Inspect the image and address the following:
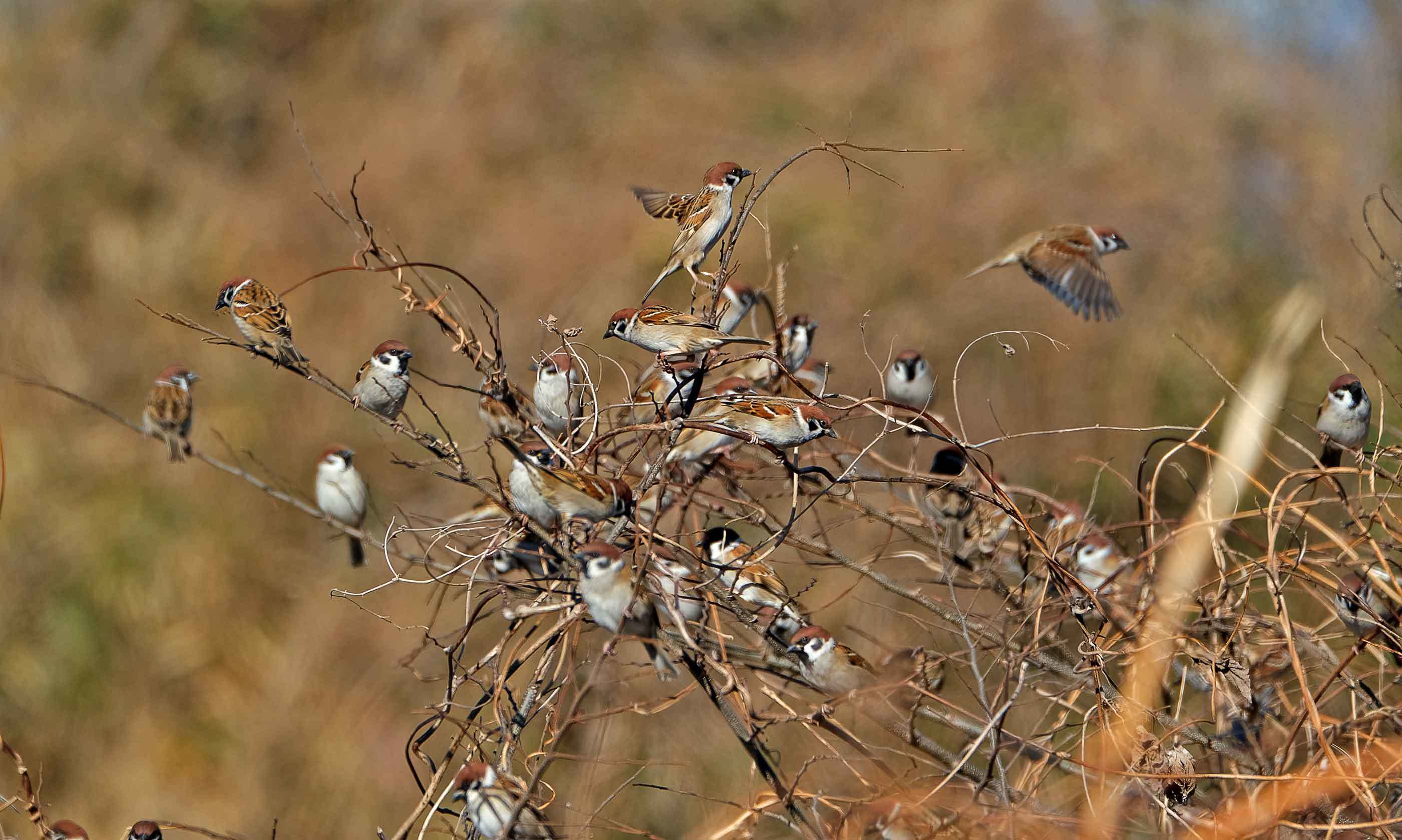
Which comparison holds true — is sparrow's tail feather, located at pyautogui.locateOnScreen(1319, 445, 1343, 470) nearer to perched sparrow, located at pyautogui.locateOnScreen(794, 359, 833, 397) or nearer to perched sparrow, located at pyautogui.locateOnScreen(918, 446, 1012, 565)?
perched sparrow, located at pyautogui.locateOnScreen(918, 446, 1012, 565)

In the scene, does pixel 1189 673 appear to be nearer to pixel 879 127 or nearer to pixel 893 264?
pixel 893 264

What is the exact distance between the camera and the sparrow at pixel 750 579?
2982 mm

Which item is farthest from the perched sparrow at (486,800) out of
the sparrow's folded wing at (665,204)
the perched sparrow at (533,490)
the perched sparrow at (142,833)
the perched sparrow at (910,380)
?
the perched sparrow at (910,380)

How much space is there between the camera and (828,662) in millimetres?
3328

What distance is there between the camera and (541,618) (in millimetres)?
2824

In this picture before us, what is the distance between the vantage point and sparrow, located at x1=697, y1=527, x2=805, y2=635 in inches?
117

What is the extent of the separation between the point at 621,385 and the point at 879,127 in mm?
7817

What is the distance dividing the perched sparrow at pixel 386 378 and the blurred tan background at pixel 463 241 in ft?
13.6

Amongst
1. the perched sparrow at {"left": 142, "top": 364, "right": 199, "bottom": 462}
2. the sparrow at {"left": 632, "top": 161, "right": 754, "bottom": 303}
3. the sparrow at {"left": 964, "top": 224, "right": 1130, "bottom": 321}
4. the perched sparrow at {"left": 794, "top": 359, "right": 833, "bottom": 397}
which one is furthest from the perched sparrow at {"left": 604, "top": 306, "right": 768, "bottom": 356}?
the perched sparrow at {"left": 142, "top": 364, "right": 199, "bottom": 462}

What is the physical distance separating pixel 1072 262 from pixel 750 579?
1915 millimetres

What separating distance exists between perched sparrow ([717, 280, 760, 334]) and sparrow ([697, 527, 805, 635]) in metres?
0.63

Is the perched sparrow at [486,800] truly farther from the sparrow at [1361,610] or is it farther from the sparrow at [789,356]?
the sparrow at [1361,610]

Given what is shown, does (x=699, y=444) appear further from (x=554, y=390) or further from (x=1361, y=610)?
(x=1361, y=610)

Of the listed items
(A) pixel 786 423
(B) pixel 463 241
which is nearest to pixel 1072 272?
(A) pixel 786 423
